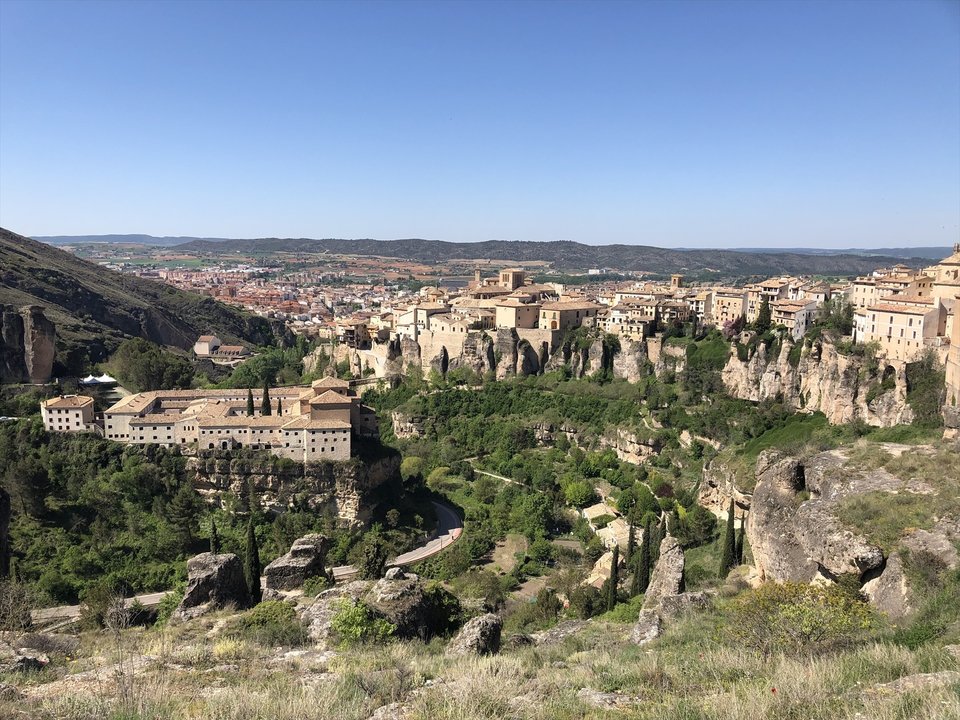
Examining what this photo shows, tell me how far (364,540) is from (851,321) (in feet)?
90.9

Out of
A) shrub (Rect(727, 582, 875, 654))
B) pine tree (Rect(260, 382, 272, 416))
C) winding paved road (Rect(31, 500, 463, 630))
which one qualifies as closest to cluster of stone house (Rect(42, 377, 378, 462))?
pine tree (Rect(260, 382, 272, 416))

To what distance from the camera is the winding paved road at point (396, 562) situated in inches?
850

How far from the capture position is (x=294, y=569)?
1947 centimetres

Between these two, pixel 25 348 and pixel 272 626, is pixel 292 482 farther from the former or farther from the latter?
pixel 25 348

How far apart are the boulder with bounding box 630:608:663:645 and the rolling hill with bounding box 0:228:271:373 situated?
45.0 m

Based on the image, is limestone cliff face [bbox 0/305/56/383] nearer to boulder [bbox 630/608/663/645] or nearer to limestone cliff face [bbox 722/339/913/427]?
limestone cliff face [bbox 722/339/913/427]

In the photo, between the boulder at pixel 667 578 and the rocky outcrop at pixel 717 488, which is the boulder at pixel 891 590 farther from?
the rocky outcrop at pixel 717 488

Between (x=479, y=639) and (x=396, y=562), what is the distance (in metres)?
17.3

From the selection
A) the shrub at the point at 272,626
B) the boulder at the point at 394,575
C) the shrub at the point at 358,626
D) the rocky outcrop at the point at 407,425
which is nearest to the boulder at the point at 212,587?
the shrub at the point at 272,626

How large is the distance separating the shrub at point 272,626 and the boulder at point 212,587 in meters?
2.07

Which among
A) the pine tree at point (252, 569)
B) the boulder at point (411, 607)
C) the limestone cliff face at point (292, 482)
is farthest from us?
the limestone cliff face at point (292, 482)

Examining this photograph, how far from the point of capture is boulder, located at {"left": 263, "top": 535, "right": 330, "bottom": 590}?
760 inches

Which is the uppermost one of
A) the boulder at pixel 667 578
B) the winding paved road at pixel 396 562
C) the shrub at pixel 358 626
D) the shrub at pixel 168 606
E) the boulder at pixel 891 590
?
the boulder at pixel 891 590

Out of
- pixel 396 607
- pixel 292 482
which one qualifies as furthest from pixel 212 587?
pixel 292 482
